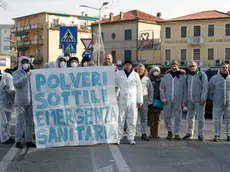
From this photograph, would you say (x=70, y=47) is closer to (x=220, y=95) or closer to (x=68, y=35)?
(x=68, y=35)

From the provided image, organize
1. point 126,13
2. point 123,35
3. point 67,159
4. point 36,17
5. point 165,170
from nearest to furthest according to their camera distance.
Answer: point 165,170, point 67,159, point 123,35, point 126,13, point 36,17

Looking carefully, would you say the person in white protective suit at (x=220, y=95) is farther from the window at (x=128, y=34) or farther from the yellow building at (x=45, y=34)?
the yellow building at (x=45, y=34)

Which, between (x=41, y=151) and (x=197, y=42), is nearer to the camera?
(x=41, y=151)

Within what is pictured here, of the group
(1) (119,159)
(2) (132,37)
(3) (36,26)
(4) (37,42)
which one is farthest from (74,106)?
(3) (36,26)

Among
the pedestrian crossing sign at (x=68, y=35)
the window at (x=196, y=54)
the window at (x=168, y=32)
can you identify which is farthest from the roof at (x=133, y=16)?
the pedestrian crossing sign at (x=68, y=35)

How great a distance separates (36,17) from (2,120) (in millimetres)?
80828

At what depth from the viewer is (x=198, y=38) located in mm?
56781

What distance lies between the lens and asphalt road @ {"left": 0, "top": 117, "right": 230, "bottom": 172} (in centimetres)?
775

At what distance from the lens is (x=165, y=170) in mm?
7602

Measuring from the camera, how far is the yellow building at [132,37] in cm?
6225

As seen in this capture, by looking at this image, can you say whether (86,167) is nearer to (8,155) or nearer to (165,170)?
(165,170)

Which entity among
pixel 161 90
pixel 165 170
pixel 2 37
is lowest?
pixel 165 170

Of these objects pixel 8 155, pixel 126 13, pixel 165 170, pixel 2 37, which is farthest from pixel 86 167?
pixel 126 13

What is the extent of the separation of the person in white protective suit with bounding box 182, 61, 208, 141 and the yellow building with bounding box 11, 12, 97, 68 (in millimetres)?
73119
